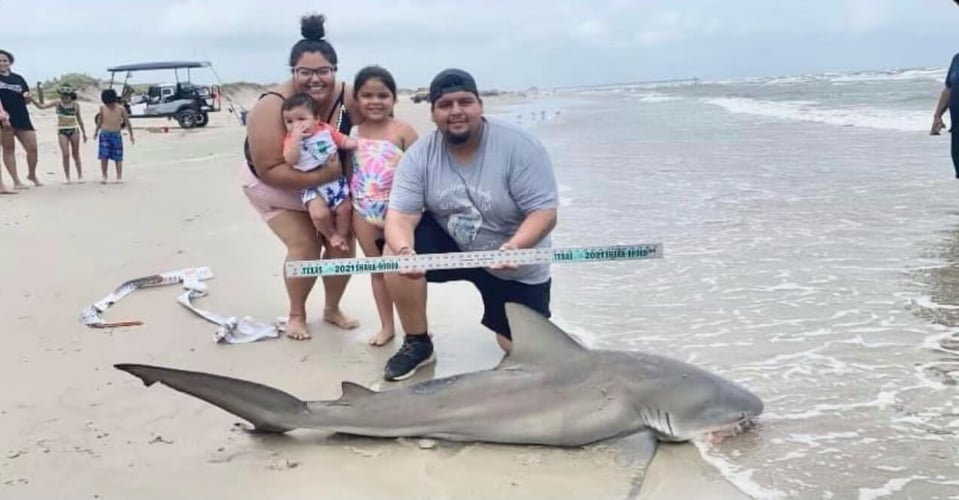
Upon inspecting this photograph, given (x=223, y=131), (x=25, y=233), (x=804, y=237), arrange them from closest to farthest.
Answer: (x=804, y=237)
(x=25, y=233)
(x=223, y=131)

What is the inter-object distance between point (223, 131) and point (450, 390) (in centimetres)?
2557

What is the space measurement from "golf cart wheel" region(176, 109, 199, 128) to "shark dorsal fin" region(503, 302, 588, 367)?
91.8ft

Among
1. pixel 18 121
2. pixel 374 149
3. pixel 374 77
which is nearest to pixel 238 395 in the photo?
pixel 374 149

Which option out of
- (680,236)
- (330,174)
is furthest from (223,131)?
(330,174)

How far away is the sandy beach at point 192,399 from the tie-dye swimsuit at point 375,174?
793mm

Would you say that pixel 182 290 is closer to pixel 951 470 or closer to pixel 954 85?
pixel 951 470

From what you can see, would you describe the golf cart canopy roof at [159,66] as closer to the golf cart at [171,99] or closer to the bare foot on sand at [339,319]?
the golf cart at [171,99]

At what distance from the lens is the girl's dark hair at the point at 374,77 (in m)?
4.64

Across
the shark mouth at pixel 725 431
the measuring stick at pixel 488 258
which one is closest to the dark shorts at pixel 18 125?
the measuring stick at pixel 488 258

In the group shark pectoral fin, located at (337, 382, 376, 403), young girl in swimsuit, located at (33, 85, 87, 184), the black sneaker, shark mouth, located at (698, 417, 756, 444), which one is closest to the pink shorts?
the black sneaker

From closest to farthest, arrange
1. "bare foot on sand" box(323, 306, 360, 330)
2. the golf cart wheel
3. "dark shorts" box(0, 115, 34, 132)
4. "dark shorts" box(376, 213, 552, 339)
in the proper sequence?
"dark shorts" box(376, 213, 552, 339), "bare foot on sand" box(323, 306, 360, 330), "dark shorts" box(0, 115, 34, 132), the golf cart wheel

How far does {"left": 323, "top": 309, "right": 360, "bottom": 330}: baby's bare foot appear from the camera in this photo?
536 centimetres

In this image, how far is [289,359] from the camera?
4.78m

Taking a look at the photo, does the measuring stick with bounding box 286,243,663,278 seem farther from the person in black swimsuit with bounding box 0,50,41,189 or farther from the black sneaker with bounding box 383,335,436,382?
the person in black swimsuit with bounding box 0,50,41,189
